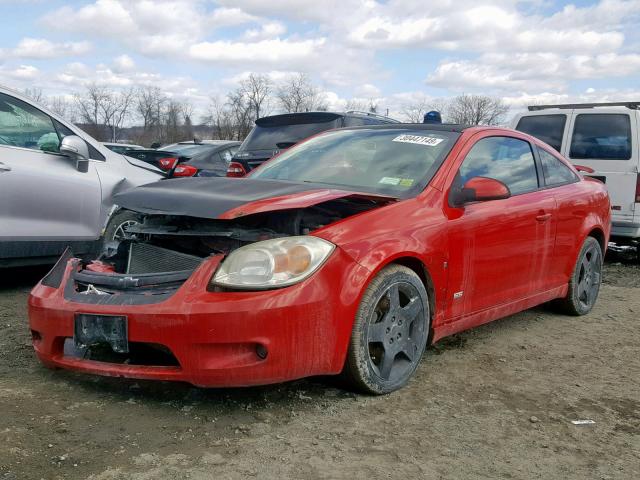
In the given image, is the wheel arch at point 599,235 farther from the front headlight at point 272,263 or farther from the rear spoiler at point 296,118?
the rear spoiler at point 296,118

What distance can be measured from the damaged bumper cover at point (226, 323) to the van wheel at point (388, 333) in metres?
0.10

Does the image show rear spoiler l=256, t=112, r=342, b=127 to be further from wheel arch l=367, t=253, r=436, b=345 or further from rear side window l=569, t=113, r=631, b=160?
wheel arch l=367, t=253, r=436, b=345

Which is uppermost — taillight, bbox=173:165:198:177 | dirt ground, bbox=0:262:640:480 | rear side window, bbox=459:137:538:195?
rear side window, bbox=459:137:538:195

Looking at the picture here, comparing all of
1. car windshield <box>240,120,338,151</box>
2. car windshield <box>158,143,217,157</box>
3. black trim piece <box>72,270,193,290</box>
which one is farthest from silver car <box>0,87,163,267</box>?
car windshield <box>158,143,217,157</box>

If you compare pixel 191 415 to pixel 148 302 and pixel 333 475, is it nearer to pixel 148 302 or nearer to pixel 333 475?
pixel 148 302

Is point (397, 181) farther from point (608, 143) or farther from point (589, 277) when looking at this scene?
point (608, 143)

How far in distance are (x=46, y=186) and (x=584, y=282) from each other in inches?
169

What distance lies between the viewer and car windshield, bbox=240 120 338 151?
25.3 feet

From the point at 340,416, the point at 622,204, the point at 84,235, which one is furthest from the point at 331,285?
the point at 622,204

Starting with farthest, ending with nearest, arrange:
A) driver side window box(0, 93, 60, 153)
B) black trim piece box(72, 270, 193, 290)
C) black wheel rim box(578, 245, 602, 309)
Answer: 1. black wheel rim box(578, 245, 602, 309)
2. driver side window box(0, 93, 60, 153)
3. black trim piece box(72, 270, 193, 290)

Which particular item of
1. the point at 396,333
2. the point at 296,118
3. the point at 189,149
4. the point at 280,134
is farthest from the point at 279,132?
the point at 396,333

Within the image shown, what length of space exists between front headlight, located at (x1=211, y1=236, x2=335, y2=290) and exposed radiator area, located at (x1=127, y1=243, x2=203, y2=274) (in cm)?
22

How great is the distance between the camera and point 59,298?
3.12 metres

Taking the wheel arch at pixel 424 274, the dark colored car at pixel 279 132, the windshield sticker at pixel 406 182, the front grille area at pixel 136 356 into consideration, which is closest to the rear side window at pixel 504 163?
the windshield sticker at pixel 406 182
